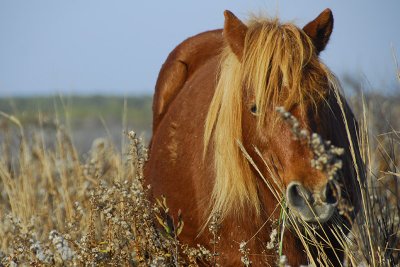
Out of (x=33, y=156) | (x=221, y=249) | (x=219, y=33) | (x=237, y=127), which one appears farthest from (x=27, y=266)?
(x=33, y=156)

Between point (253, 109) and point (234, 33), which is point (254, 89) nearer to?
point (253, 109)

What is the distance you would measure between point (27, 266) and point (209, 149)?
125cm

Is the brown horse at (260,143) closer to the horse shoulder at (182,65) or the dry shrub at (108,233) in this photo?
the dry shrub at (108,233)

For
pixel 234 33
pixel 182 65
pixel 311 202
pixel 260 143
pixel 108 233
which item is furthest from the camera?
pixel 182 65

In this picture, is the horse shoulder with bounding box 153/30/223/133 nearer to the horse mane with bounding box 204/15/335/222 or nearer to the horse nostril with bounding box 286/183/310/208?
the horse mane with bounding box 204/15/335/222

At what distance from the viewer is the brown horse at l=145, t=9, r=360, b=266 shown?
334 cm

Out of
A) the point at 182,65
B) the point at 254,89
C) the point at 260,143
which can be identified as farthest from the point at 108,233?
the point at 182,65

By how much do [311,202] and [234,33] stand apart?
1099 mm

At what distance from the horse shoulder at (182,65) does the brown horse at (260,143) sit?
0.99 metres

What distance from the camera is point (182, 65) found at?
568cm

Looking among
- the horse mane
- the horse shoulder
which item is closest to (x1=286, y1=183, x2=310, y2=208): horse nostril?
the horse mane

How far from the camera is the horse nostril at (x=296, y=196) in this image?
3156mm

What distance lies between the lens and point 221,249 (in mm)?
4012

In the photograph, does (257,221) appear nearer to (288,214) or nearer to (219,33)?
(288,214)
